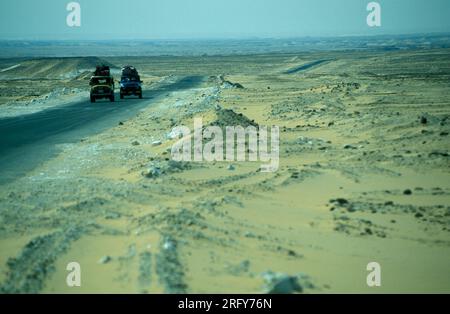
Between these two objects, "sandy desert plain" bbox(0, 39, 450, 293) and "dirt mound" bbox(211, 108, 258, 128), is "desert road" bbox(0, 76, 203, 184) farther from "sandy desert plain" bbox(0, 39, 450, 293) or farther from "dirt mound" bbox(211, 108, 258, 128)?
"dirt mound" bbox(211, 108, 258, 128)

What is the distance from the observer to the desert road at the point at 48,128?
18.0 meters

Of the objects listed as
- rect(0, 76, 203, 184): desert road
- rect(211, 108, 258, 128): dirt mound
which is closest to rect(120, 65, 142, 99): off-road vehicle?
rect(0, 76, 203, 184): desert road

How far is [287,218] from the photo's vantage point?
1119cm

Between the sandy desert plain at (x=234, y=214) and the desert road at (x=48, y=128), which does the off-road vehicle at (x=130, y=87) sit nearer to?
the desert road at (x=48, y=128)

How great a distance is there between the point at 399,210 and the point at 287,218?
222 cm

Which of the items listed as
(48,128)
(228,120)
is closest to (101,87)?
(48,128)

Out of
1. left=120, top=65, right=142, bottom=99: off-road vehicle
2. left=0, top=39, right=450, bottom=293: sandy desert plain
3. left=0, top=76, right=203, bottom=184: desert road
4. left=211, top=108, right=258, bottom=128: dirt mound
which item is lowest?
left=0, top=39, right=450, bottom=293: sandy desert plain

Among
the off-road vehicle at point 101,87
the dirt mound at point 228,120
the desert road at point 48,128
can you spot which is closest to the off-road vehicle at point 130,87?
the desert road at point 48,128

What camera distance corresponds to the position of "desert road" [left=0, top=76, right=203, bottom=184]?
59.0 ft

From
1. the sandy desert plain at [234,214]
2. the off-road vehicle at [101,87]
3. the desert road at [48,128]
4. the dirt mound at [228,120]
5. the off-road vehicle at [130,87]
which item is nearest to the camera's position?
the sandy desert plain at [234,214]

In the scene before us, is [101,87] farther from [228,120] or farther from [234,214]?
[234,214]

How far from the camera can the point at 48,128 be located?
1047 inches
